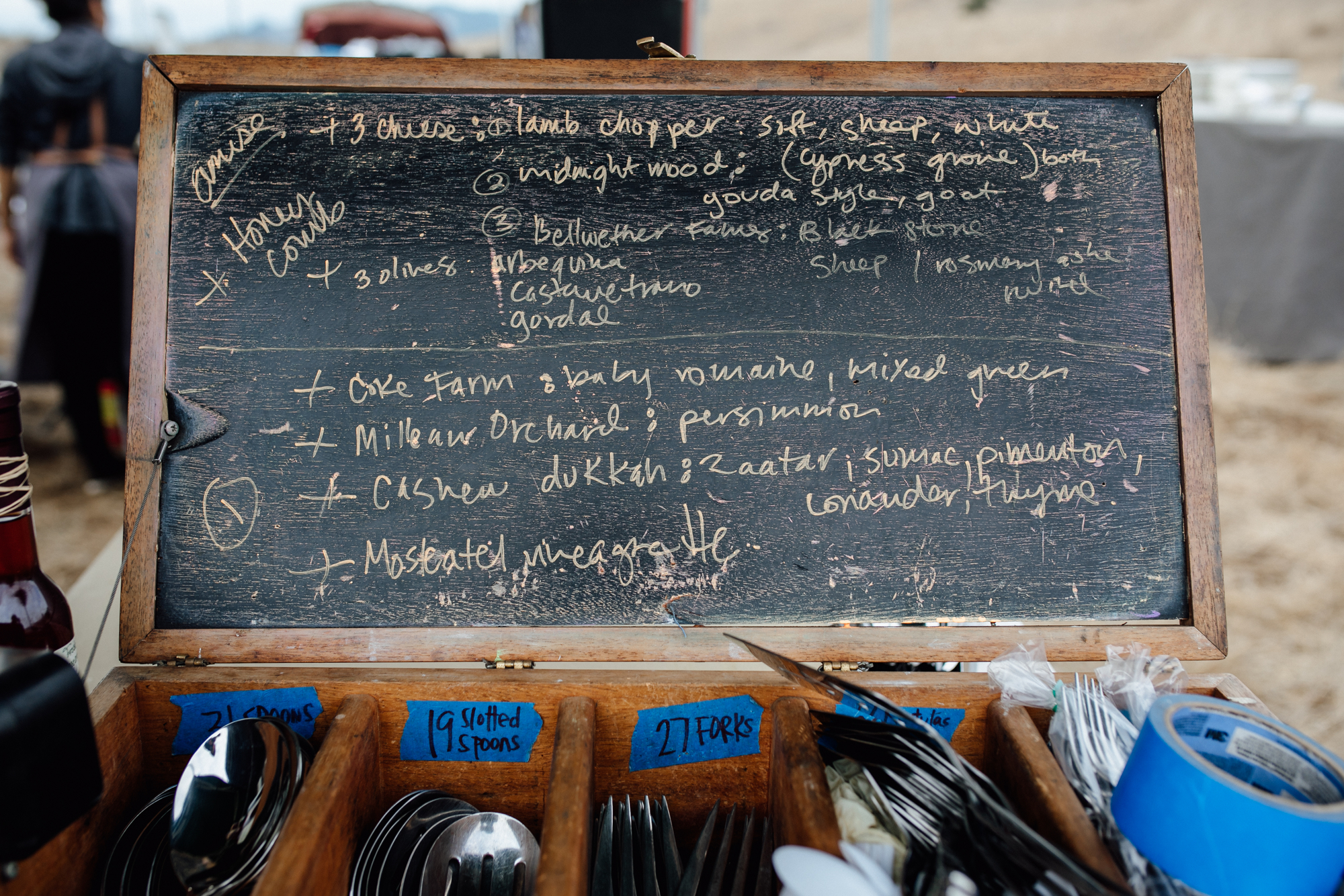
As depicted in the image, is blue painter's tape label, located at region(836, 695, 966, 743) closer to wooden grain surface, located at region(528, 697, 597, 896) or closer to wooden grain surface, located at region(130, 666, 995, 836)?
wooden grain surface, located at region(130, 666, 995, 836)

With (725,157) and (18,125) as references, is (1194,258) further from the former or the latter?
(18,125)

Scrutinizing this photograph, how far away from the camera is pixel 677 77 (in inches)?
42.1

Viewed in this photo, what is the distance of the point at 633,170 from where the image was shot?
3.54 feet

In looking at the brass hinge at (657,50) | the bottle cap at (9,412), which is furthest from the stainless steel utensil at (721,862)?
the brass hinge at (657,50)

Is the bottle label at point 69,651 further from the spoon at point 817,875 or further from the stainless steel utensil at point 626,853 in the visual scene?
the spoon at point 817,875

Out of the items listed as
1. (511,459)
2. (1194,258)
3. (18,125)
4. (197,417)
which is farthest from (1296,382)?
(18,125)

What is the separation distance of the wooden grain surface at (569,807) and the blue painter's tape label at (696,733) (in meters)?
0.09

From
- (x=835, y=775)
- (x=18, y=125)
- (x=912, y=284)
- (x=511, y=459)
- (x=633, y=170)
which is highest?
(x=18, y=125)

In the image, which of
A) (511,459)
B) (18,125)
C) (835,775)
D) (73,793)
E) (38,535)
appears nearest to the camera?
(73,793)

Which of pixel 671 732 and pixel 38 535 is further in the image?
pixel 38 535

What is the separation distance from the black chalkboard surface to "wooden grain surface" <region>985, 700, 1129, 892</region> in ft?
0.51

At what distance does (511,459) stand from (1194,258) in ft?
3.37

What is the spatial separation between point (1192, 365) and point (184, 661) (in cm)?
148

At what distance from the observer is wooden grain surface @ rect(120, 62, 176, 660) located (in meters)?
1.00
